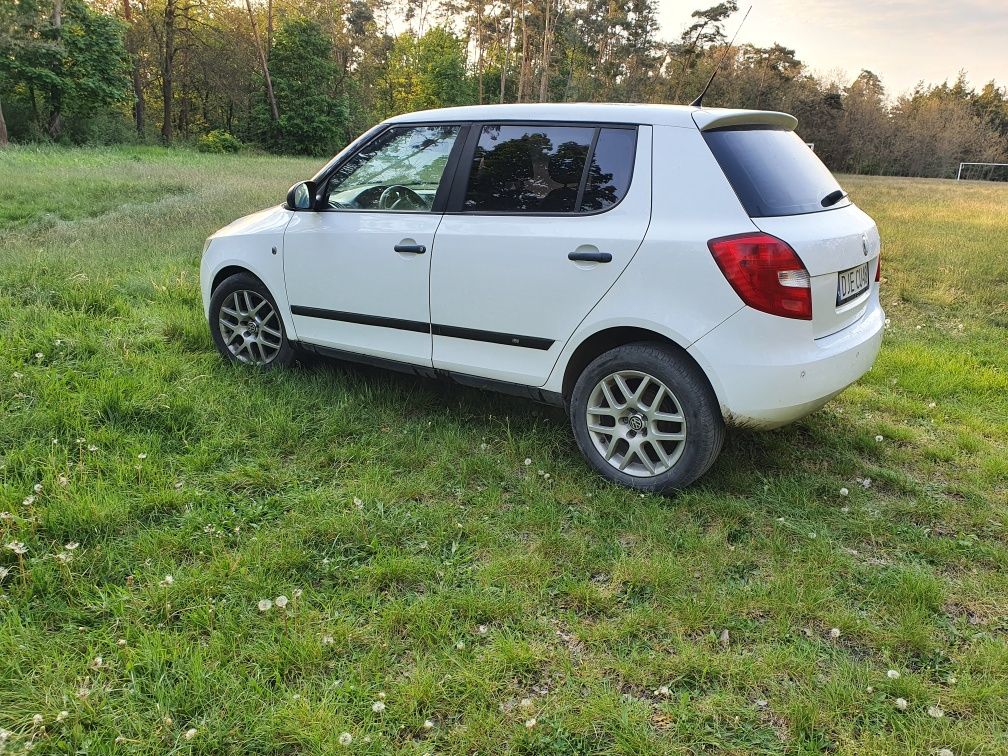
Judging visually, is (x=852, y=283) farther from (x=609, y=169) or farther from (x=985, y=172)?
(x=985, y=172)

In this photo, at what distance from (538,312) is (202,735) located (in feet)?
7.51

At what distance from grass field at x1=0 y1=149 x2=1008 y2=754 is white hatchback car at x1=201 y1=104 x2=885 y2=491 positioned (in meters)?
0.49

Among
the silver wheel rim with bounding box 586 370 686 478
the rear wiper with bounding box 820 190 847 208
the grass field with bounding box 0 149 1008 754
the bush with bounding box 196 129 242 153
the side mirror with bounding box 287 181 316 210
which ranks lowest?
the grass field with bounding box 0 149 1008 754

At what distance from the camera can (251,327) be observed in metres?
4.85

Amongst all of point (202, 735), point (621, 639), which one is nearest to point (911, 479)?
point (621, 639)

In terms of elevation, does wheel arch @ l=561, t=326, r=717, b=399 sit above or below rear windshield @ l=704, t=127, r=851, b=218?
below

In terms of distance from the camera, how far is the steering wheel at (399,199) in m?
3.99

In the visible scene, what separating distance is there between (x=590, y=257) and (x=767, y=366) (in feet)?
3.10

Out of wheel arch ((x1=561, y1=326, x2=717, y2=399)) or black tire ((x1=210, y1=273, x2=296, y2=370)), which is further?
black tire ((x1=210, y1=273, x2=296, y2=370))

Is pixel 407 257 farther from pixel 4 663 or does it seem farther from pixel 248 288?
pixel 4 663

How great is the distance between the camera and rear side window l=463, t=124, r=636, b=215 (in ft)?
11.1

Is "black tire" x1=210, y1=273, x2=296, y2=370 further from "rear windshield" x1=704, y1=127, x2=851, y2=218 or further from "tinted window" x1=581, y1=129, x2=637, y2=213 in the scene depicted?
"rear windshield" x1=704, y1=127, x2=851, y2=218

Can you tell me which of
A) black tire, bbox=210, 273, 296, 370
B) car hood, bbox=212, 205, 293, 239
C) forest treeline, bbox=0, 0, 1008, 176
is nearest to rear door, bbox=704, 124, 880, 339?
car hood, bbox=212, 205, 293, 239

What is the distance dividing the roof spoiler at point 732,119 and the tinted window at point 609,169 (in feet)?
1.04
